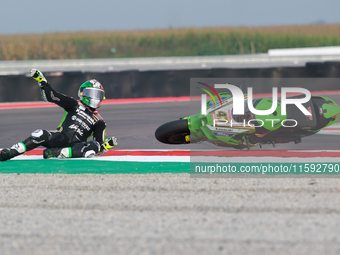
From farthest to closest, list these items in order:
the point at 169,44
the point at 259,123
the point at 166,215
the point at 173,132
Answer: the point at 169,44, the point at 173,132, the point at 259,123, the point at 166,215

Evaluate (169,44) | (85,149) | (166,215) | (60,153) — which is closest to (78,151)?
(85,149)

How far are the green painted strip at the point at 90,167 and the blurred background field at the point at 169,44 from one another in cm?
2901

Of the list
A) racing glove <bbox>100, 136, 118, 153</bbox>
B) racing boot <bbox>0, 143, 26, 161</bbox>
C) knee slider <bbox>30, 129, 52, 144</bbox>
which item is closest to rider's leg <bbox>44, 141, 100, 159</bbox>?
racing glove <bbox>100, 136, 118, 153</bbox>

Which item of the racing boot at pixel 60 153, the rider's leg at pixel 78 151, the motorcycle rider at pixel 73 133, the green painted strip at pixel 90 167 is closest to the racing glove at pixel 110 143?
the motorcycle rider at pixel 73 133

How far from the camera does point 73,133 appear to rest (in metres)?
6.48

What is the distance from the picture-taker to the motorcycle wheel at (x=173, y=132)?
659cm

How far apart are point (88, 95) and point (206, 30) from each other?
3535 cm

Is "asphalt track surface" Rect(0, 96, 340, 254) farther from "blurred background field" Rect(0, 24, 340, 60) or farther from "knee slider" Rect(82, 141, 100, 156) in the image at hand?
"blurred background field" Rect(0, 24, 340, 60)

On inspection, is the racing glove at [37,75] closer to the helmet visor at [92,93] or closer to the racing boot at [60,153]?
the helmet visor at [92,93]

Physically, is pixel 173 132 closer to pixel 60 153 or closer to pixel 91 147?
pixel 91 147

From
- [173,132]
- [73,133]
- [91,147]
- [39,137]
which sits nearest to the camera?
[39,137]

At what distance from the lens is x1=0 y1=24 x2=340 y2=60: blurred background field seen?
112 feet

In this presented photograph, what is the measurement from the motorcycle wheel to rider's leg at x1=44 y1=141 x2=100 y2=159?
1.06 metres

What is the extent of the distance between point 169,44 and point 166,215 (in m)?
35.3
